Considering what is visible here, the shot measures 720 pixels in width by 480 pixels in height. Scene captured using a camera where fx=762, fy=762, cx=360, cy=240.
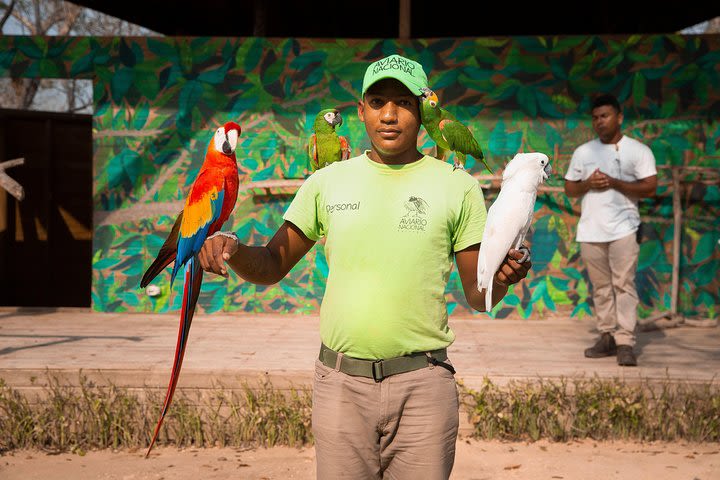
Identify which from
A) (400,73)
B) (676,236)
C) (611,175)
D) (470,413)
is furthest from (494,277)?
(676,236)

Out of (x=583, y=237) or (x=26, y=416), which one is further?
(x=583, y=237)

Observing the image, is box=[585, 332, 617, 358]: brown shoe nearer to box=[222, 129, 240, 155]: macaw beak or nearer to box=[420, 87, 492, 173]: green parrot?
box=[420, 87, 492, 173]: green parrot

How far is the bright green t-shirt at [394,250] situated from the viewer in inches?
77.0

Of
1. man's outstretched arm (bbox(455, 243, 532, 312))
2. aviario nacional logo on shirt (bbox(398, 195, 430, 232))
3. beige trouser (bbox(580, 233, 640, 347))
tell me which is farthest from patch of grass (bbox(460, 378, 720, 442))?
aviario nacional logo on shirt (bbox(398, 195, 430, 232))

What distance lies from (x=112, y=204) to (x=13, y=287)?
7.36ft

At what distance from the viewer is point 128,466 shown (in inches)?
156

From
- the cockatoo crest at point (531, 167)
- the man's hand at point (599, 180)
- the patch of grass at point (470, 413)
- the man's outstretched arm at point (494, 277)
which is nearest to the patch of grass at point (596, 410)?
the patch of grass at point (470, 413)

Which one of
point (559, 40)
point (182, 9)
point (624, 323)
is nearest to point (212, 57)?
point (182, 9)

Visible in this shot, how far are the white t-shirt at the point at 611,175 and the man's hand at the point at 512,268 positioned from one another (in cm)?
307

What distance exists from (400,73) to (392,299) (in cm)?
57

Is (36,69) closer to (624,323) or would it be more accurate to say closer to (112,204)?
(112,204)

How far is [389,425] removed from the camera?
196 cm

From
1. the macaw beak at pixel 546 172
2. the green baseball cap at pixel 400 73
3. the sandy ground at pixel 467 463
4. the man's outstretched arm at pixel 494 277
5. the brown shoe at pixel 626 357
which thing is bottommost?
the sandy ground at pixel 467 463

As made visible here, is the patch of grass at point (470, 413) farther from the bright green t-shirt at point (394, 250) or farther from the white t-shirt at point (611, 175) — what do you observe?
the bright green t-shirt at point (394, 250)
